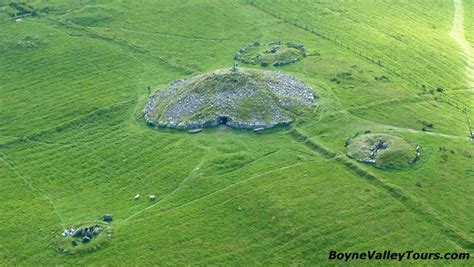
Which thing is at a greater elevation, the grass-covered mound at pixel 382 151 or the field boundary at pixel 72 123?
the grass-covered mound at pixel 382 151

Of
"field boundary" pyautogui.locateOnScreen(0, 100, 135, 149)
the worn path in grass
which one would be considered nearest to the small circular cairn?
"field boundary" pyautogui.locateOnScreen(0, 100, 135, 149)

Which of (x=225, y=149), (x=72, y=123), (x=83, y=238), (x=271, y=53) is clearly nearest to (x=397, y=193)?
(x=225, y=149)

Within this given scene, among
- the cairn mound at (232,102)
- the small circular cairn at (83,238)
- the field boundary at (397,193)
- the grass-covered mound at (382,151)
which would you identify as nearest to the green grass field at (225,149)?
the field boundary at (397,193)

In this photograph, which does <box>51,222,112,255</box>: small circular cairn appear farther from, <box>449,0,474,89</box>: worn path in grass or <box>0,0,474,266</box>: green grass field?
<box>449,0,474,89</box>: worn path in grass

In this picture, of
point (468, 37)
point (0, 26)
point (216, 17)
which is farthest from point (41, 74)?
point (468, 37)

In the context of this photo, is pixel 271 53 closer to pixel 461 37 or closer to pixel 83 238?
pixel 461 37

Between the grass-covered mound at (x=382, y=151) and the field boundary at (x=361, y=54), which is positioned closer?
the grass-covered mound at (x=382, y=151)

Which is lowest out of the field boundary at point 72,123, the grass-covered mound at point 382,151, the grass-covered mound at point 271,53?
the field boundary at point 72,123

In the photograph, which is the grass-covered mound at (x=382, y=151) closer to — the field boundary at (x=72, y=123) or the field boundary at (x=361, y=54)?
the field boundary at (x=361, y=54)
